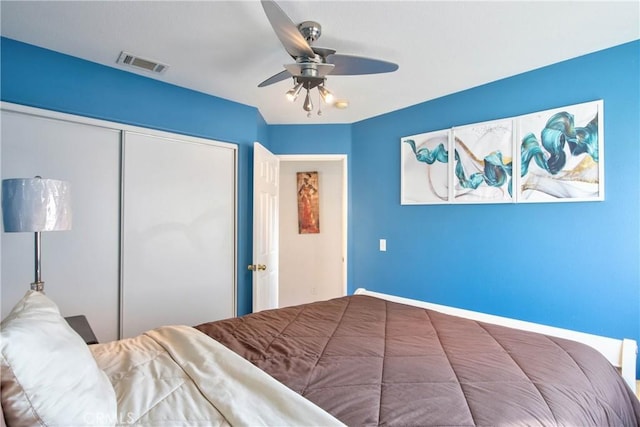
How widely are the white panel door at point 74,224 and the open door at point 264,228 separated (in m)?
1.04

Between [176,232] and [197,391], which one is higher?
[176,232]

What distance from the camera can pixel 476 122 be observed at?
8.52ft

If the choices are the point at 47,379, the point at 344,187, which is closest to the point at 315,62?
the point at 47,379

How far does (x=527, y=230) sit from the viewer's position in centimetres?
232

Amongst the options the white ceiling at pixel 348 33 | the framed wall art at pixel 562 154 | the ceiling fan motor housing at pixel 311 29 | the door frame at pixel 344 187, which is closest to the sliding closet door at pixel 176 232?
the white ceiling at pixel 348 33

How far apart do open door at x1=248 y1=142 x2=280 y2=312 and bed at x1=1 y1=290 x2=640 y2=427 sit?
4.44 ft

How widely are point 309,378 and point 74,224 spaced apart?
6.33 ft

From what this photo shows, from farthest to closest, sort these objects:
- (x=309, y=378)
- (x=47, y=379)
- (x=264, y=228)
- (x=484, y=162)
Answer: (x=264, y=228), (x=484, y=162), (x=309, y=378), (x=47, y=379)

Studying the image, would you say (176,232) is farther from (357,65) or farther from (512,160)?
(512,160)

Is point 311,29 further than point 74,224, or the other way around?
point 74,224

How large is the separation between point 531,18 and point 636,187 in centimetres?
114

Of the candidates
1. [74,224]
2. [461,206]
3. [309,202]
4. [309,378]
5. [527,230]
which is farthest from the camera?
[309,202]

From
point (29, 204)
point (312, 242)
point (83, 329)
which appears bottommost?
point (83, 329)

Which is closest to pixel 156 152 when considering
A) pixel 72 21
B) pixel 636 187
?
pixel 72 21
